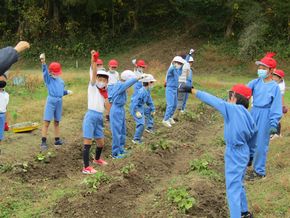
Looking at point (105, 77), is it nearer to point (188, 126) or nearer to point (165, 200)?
point (165, 200)

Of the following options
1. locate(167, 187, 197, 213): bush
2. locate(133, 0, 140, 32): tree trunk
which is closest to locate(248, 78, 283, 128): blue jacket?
locate(167, 187, 197, 213): bush

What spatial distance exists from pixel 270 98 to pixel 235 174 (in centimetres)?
246

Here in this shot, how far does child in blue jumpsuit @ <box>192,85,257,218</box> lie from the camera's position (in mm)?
5980

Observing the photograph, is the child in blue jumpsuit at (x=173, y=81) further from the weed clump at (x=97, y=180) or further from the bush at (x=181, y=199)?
the bush at (x=181, y=199)

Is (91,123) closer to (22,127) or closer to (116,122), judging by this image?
(116,122)

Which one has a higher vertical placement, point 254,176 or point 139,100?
point 139,100

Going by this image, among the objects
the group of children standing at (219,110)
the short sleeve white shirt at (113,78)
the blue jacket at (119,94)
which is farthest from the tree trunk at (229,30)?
the blue jacket at (119,94)

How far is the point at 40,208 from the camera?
23.4 ft

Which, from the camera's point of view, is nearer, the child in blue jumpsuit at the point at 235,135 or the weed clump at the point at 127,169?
the child in blue jumpsuit at the point at 235,135

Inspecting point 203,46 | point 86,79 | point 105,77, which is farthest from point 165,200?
point 203,46

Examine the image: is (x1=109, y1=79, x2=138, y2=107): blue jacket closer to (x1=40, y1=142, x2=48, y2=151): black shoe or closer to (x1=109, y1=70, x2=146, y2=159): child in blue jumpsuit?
(x1=109, y1=70, x2=146, y2=159): child in blue jumpsuit

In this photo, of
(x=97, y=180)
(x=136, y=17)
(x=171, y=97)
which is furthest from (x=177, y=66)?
(x=136, y=17)

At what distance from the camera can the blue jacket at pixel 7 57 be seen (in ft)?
10.2

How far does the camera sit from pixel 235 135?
6035 millimetres
